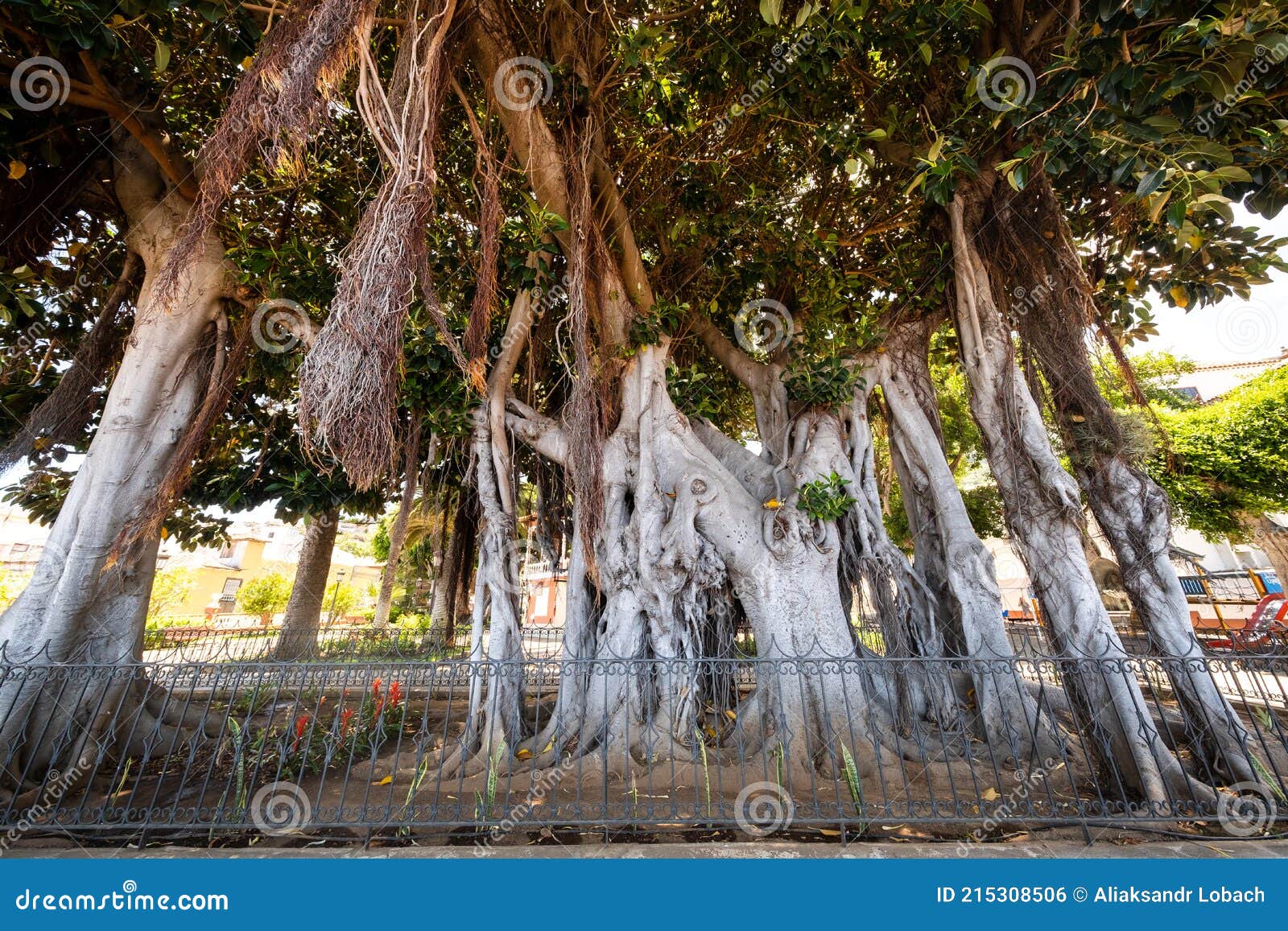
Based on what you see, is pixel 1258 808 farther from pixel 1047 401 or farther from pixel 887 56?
pixel 887 56

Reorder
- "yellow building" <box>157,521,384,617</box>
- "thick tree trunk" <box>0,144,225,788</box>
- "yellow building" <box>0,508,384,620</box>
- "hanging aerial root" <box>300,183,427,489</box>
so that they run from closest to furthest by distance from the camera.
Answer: "hanging aerial root" <box>300,183,427,489</box> → "thick tree trunk" <box>0,144,225,788</box> → "yellow building" <box>0,508,384,620</box> → "yellow building" <box>157,521,384,617</box>

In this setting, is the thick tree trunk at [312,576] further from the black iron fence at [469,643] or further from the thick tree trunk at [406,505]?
the thick tree trunk at [406,505]

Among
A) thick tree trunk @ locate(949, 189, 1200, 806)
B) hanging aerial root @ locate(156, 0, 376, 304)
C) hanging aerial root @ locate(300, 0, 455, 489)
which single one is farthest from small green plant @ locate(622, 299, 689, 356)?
hanging aerial root @ locate(156, 0, 376, 304)

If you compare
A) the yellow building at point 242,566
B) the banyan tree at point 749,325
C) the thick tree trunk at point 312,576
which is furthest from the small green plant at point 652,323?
the yellow building at point 242,566

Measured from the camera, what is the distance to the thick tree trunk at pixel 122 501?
12.2 ft

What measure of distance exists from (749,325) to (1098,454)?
353 centimetres

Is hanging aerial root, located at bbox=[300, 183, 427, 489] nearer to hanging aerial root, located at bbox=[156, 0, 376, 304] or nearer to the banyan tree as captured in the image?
the banyan tree

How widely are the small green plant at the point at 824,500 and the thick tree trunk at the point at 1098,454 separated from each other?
6.72 feet

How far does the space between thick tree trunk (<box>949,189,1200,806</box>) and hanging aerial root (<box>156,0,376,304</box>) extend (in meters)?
4.80

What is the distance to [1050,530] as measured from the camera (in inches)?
166

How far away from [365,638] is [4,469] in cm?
537

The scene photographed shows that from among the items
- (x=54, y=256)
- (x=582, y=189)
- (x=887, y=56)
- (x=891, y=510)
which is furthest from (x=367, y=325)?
(x=891, y=510)

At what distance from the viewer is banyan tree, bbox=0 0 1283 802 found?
319cm

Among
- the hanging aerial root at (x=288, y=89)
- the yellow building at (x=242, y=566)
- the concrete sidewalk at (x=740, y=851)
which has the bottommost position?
the concrete sidewalk at (x=740, y=851)
